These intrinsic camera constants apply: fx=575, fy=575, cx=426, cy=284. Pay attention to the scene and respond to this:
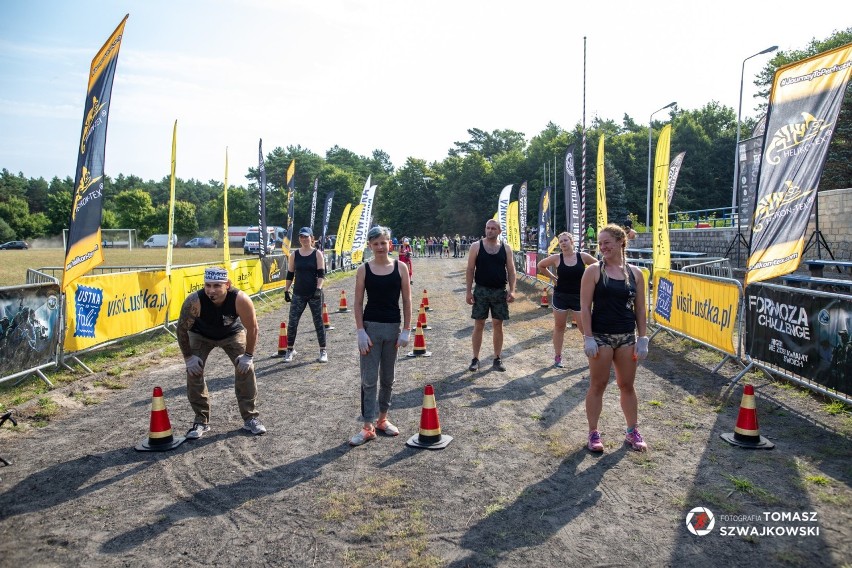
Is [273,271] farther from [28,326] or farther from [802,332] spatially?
[802,332]

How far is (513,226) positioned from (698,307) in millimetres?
18746

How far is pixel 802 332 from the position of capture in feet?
21.5

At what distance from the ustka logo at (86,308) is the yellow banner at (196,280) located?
1.54 meters

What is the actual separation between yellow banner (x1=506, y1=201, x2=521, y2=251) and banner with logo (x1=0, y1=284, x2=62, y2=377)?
844 inches

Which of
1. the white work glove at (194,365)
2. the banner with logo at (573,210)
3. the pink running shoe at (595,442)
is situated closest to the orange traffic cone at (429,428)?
the pink running shoe at (595,442)

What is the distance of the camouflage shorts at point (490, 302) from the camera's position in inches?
311

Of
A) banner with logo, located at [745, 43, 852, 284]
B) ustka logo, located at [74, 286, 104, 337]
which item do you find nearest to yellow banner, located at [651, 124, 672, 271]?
banner with logo, located at [745, 43, 852, 284]

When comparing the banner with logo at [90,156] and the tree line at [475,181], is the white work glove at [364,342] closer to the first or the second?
the banner with logo at [90,156]

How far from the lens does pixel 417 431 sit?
5.73 m

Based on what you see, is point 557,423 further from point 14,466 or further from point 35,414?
point 35,414

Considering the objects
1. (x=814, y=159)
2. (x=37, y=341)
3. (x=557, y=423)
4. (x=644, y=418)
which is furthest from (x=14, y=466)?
(x=814, y=159)

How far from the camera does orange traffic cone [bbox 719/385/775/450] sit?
17.2 ft

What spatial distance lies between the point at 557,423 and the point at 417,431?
1464mm

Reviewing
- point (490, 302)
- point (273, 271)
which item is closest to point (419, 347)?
point (490, 302)
